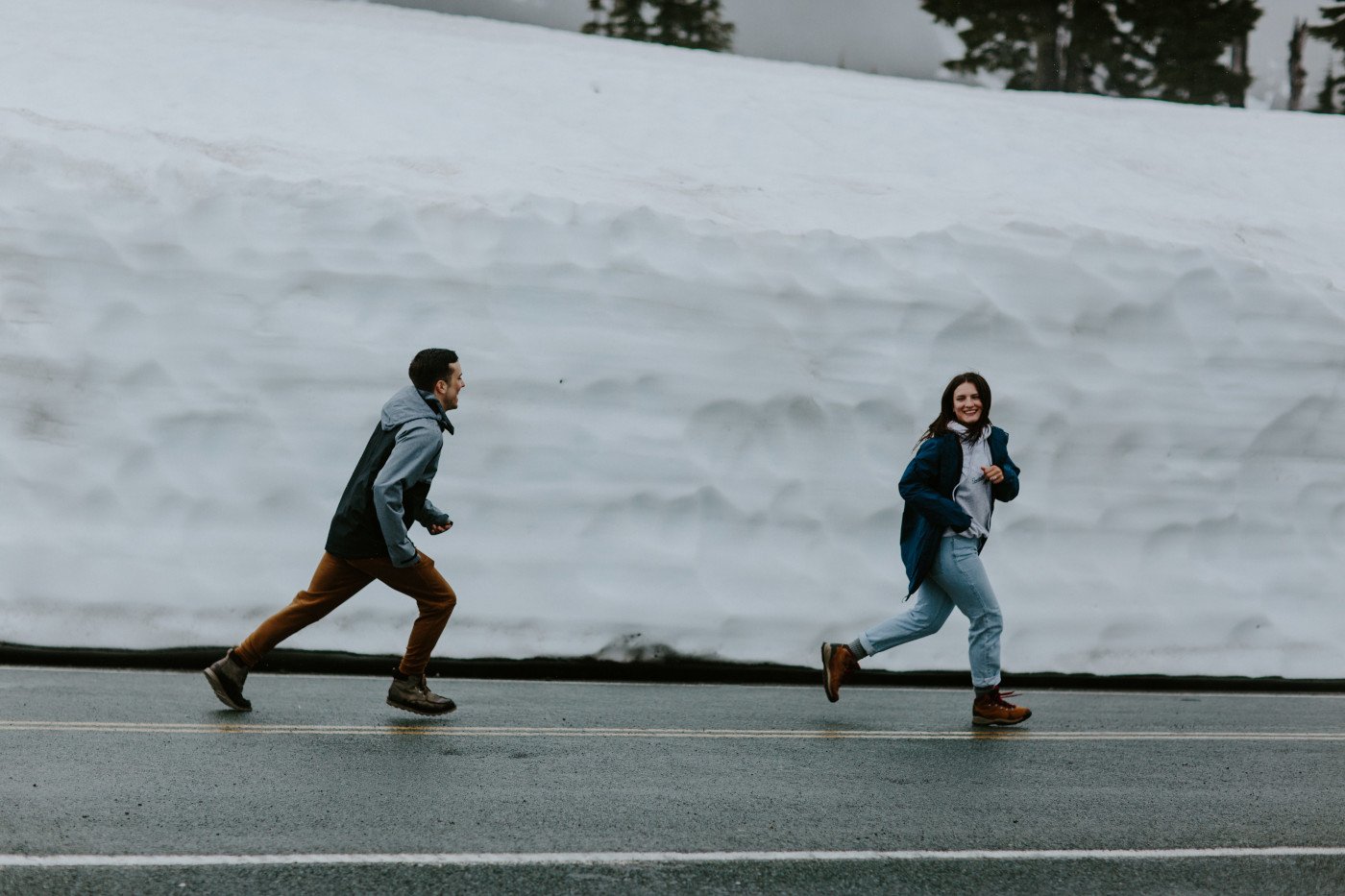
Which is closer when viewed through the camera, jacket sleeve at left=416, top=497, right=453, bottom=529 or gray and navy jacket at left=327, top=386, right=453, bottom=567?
gray and navy jacket at left=327, top=386, right=453, bottom=567

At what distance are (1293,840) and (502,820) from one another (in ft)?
8.77

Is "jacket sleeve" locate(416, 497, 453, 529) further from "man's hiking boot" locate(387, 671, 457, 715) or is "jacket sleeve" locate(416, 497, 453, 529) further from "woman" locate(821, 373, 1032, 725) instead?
"woman" locate(821, 373, 1032, 725)

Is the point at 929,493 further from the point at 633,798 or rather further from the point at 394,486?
the point at 394,486

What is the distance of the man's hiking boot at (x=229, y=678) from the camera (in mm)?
5695

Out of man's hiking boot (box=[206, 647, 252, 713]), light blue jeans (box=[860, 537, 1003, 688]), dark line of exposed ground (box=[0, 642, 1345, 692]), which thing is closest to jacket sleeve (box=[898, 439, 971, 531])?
light blue jeans (box=[860, 537, 1003, 688])

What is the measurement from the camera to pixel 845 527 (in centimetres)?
898

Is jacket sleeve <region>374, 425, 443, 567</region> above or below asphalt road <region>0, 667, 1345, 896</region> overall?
above

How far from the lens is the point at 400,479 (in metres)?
5.45

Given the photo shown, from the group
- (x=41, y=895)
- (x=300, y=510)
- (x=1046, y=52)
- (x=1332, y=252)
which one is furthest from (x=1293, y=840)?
(x=1046, y=52)

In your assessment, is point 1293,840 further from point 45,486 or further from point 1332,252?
point 1332,252

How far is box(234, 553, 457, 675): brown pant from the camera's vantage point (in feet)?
18.9

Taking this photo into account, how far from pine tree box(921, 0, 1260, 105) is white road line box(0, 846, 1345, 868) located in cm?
2538

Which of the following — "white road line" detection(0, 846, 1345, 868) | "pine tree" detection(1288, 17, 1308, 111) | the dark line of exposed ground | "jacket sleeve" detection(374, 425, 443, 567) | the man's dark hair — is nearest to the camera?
"white road line" detection(0, 846, 1345, 868)

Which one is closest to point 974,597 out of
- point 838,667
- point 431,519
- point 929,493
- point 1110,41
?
point 929,493
